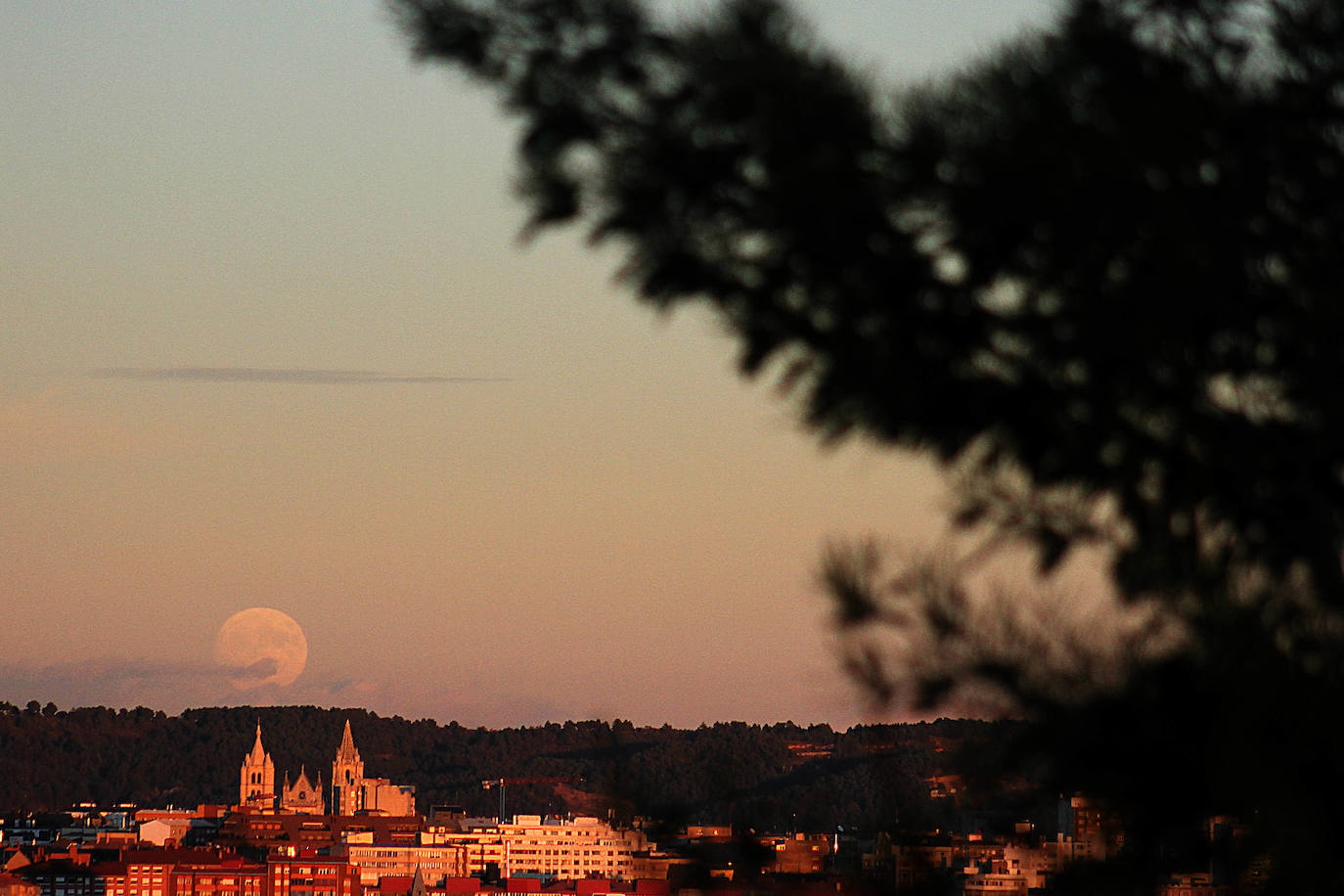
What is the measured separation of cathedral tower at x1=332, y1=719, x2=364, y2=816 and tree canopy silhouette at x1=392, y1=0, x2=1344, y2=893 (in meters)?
112

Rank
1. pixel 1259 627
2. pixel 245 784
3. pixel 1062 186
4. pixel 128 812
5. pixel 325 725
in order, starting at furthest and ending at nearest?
pixel 325 725 < pixel 245 784 < pixel 128 812 < pixel 1062 186 < pixel 1259 627

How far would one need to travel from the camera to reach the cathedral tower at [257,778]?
383 feet

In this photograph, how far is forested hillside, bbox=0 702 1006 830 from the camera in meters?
3.99

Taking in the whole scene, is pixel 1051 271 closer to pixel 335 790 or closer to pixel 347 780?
pixel 347 780

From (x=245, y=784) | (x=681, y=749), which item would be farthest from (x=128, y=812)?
(x=681, y=749)

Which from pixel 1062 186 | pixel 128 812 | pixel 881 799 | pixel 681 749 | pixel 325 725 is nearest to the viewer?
pixel 1062 186

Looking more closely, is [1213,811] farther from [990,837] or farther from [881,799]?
[881,799]

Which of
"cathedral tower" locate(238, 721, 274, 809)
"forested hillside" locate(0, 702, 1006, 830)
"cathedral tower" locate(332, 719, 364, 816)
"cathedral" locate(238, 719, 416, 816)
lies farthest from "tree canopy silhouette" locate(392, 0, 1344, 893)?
"cathedral tower" locate(238, 721, 274, 809)

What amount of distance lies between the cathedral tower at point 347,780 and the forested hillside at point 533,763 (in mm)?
2527

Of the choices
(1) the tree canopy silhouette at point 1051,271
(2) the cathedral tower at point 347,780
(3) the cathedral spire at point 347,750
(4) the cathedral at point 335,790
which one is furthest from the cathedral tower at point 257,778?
(1) the tree canopy silhouette at point 1051,271

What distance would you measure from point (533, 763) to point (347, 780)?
161ft

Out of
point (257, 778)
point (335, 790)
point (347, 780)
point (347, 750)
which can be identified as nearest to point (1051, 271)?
point (347, 780)

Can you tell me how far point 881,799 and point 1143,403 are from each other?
40.0 inches

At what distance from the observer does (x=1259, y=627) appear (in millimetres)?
3434
